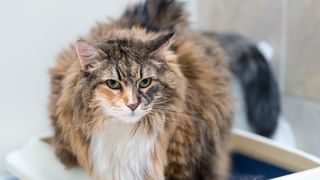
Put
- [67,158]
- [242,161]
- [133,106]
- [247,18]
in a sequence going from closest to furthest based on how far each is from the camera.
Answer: [133,106]
[67,158]
[242,161]
[247,18]

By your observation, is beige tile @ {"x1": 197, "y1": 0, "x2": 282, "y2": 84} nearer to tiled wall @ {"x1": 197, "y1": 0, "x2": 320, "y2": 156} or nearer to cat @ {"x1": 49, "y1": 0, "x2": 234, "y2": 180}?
tiled wall @ {"x1": 197, "y1": 0, "x2": 320, "y2": 156}

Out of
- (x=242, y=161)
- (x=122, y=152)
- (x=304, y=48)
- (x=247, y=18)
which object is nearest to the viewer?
(x=122, y=152)

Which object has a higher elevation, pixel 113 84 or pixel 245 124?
pixel 113 84

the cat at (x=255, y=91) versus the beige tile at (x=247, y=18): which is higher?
the beige tile at (x=247, y=18)

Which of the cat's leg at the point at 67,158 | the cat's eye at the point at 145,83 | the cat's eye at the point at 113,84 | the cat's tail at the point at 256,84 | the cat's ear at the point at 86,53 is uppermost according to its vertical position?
the cat's ear at the point at 86,53

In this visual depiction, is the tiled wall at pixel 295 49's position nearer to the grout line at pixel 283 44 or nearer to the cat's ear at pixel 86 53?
the grout line at pixel 283 44

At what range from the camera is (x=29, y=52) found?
5.47 ft

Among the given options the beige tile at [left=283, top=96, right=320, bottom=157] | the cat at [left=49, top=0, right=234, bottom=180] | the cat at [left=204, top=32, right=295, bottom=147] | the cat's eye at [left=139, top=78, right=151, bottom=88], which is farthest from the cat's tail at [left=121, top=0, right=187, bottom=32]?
the beige tile at [left=283, top=96, right=320, bottom=157]

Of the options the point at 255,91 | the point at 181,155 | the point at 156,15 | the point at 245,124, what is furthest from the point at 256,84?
the point at 181,155

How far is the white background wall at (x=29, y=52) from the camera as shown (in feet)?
5.32

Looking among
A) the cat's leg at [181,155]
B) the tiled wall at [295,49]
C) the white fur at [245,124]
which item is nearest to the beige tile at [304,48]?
the tiled wall at [295,49]

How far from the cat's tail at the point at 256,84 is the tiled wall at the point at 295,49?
0.23 feet

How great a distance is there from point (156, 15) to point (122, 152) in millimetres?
470

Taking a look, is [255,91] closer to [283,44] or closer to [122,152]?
[283,44]
